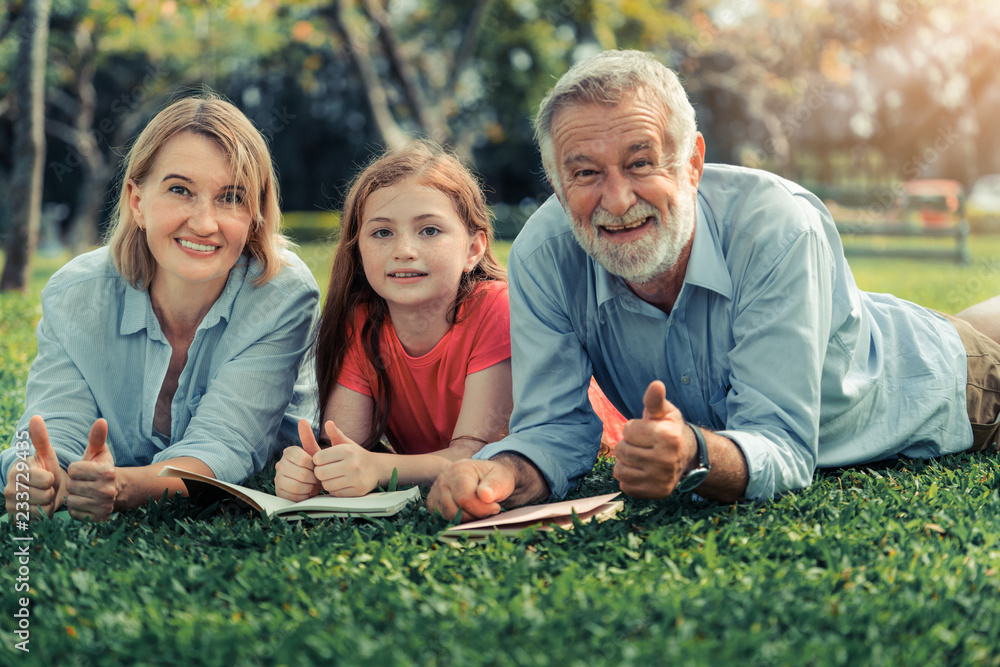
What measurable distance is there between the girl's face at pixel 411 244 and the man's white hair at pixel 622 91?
67 cm

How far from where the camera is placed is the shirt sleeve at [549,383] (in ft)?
10.2

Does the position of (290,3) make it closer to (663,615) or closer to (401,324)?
(401,324)

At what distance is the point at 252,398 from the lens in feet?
11.1

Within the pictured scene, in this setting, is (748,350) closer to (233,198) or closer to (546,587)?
(546,587)

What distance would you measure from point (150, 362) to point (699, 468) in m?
2.15

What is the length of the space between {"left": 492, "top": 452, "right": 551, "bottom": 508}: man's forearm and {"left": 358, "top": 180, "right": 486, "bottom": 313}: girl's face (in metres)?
0.84

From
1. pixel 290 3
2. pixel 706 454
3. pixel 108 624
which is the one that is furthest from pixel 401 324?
pixel 290 3

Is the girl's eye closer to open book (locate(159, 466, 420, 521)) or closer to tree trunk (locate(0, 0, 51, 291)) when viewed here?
open book (locate(159, 466, 420, 521))

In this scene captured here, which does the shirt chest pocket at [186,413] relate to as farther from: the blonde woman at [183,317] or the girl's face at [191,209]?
the girl's face at [191,209]

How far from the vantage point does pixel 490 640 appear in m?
1.95

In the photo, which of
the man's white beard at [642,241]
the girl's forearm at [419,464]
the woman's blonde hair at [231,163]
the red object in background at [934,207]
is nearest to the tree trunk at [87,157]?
the red object in background at [934,207]

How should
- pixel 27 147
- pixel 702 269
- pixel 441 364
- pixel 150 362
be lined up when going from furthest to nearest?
pixel 27 147
pixel 441 364
pixel 150 362
pixel 702 269

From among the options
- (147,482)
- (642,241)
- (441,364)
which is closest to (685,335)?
(642,241)

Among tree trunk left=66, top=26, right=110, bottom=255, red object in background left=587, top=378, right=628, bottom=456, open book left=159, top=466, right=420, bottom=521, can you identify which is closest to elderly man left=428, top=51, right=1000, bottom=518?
open book left=159, top=466, right=420, bottom=521
